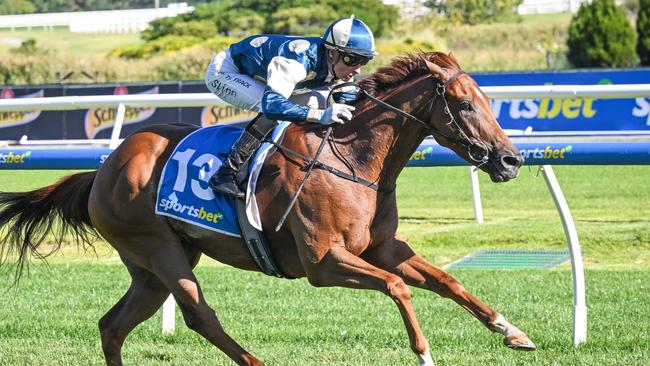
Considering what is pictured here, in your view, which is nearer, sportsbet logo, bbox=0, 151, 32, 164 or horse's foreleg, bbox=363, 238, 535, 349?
horse's foreleg, bbox=363, 238, 535, 349

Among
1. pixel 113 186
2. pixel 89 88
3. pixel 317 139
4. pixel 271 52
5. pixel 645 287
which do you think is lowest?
pixel 89 88

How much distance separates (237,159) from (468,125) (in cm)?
109

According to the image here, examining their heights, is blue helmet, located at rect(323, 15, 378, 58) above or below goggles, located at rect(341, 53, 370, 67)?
above

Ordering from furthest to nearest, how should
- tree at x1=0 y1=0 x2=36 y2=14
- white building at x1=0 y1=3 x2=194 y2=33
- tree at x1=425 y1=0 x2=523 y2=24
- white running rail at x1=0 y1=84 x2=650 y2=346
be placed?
tree at x1=0 y1=0 x2=36 y2=14 → white building at x1=0 y1=3 x2=194 y2=33 → tree at x1=425 y1=0 x2=523 y2=24 → white running rail at x1=0 y1=84 x2=650 y2=346

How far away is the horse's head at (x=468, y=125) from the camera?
4.76 meters

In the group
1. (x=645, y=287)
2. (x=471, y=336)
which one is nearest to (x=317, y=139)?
(x=471, y=336)

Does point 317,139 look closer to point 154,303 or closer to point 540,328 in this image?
point 154,303

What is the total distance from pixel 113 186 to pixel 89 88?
16.7 m

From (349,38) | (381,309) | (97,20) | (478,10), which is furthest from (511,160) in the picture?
(97,20)

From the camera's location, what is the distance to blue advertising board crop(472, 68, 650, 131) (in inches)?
711

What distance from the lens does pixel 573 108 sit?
61.0 feet

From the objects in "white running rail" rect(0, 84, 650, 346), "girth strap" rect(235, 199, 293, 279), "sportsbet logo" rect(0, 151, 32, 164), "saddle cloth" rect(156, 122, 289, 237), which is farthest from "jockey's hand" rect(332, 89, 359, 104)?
"sportsbet logo" rect(0, 151, 32, 164)

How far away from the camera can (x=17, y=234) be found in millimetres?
5953

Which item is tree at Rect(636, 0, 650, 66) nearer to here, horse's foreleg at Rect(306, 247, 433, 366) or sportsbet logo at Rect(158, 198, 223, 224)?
sportsbet logo at Rect(158, 198, 223, 224)
